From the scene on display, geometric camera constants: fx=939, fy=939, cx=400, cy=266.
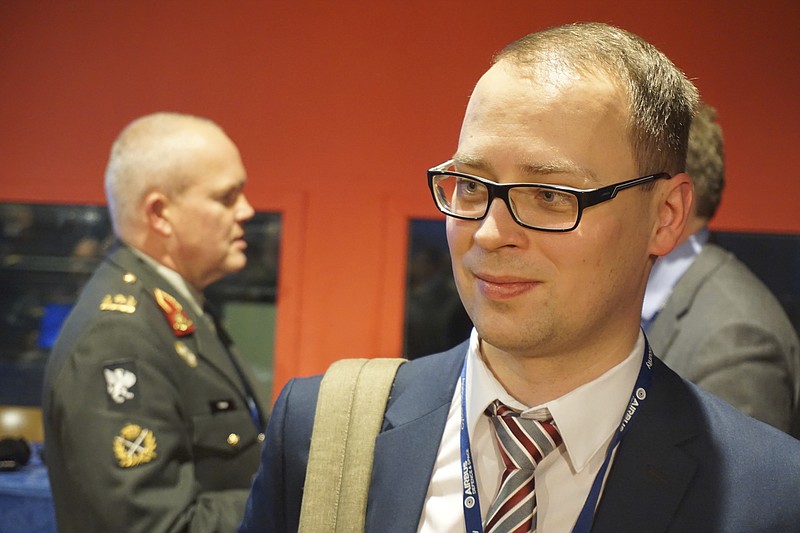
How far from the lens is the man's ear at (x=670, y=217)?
1.47 meters

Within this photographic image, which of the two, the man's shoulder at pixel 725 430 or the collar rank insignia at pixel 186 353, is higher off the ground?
the man's shoulder at pixel 725 430

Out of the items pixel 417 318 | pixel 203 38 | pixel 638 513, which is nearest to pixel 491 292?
pixel 638 513

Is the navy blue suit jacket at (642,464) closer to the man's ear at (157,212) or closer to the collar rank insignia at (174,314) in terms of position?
the collar rank insignia at (174,314)

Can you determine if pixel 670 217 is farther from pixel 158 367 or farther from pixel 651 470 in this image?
pixel 158 367

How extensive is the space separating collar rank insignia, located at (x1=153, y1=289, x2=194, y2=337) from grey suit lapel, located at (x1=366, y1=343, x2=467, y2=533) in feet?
3.72

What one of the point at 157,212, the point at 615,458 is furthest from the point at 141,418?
the point at 615,458

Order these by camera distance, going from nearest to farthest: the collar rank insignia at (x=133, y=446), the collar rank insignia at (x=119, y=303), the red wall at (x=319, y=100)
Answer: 1. the collar rank insignia at (x=133, y=446)
2. the collar rank insignia at (x=119, y=303)
3. the red wall at (x=319, y=100)

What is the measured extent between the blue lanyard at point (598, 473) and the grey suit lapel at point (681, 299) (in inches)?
39.3

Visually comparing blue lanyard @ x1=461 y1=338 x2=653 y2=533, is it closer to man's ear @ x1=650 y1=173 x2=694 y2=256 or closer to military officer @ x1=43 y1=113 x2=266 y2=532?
man's ear @ x1=650 y1=173 x2=694 y2=256

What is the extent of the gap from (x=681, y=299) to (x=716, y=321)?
0.15m

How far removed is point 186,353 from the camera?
254 centimetres

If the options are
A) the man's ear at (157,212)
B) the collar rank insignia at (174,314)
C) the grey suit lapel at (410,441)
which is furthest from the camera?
the man's ear at (157,212)

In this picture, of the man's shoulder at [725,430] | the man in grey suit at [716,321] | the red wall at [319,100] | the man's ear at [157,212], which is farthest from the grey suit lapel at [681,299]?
the man's ear at [157,212]

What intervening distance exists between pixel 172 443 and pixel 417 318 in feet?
5.67
